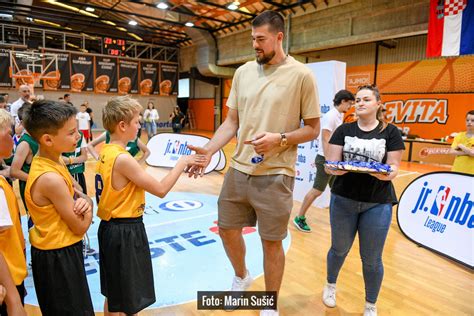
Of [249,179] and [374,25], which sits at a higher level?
[374,25]

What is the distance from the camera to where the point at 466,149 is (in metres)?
3.92

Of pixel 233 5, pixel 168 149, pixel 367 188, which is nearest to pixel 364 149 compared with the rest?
pixel 367 188

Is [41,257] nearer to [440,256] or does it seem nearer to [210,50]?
[440,256]

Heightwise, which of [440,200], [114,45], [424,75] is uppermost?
[114,45]

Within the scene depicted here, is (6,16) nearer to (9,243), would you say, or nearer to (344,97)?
(344,97)

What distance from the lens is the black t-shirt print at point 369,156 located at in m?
2.24

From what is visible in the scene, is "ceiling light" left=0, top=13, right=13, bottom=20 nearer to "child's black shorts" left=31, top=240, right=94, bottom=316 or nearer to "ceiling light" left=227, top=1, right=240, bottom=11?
"ceiling light" left=227, top=1, right=240, bottom=11

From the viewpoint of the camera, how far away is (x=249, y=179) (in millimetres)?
2193

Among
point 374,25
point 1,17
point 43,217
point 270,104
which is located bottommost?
point 43,217

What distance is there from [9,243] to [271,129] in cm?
144

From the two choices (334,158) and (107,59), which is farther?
(107,59)

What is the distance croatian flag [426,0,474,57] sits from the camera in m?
7.82

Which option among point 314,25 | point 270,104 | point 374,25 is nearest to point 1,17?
point 314,25

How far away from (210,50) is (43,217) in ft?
55.3
